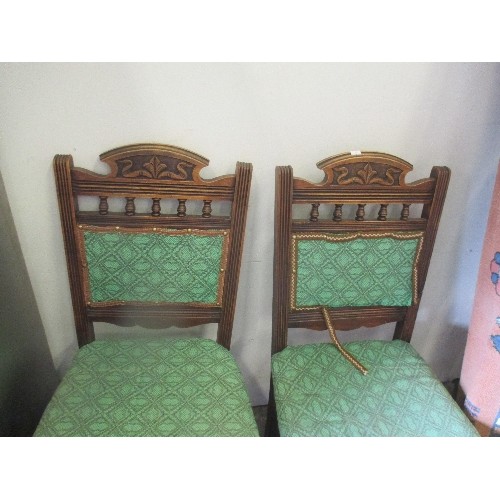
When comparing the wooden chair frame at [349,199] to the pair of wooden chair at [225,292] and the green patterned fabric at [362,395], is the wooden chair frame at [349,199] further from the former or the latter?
the green patterned fabric at [362,395]

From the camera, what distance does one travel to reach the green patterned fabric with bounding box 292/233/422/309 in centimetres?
109

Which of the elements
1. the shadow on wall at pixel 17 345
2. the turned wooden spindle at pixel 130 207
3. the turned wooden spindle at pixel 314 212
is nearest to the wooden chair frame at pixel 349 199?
the turned wooden spindle at pixel 314 212

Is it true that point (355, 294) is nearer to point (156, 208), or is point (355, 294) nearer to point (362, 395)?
point (362, 395)

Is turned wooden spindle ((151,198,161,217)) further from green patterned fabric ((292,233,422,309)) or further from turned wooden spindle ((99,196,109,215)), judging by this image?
green patterned fabric ((292,233,422,309))

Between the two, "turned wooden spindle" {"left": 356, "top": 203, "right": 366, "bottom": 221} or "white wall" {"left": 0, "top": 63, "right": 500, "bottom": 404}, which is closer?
"white wall" {"left": 0, "top": 63, "right": 500, "bottom": 404}

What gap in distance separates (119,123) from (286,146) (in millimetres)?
398

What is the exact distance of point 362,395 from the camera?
1.08m

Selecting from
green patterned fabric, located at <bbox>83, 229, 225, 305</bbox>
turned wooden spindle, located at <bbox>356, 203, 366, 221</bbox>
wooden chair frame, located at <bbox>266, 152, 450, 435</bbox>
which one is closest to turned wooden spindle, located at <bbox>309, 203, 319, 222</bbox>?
wooden chair frame, located at <bbox>266, 152, 450, 435</bbox>

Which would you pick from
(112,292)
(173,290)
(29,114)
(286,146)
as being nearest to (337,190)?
(286,146)

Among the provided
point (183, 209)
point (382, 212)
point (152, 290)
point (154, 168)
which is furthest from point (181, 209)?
point (382, 212)

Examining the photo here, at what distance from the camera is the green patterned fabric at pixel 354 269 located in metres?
1.09

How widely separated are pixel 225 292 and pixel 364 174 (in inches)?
17.7
